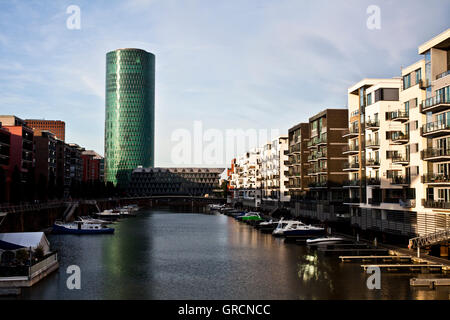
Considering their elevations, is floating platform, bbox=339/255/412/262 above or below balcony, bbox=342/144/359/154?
below

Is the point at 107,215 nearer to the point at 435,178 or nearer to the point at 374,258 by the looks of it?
the point at 374,258

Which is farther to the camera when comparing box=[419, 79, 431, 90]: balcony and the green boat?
the green boat

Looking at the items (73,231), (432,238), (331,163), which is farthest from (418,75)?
(73,231)

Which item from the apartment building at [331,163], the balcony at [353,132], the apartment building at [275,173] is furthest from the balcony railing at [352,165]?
the apartment building at [275,173]

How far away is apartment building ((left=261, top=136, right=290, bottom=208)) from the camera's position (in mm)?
146625

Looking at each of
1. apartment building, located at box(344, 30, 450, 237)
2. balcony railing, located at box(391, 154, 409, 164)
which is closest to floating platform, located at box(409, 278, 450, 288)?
apartment building, located at box(344, 30, 450, 237)

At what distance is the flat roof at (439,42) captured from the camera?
185ft

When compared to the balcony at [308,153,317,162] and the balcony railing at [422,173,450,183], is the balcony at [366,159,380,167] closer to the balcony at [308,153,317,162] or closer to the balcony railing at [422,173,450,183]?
the balcony railing at [422,173,450,183]

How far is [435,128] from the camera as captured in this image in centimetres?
5762

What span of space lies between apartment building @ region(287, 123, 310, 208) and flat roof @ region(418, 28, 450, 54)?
206 feet

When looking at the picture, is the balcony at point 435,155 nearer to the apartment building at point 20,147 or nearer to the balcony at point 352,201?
the balcony at point 352,201

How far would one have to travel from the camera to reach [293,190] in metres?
134

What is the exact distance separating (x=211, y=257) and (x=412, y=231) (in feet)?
90.2
